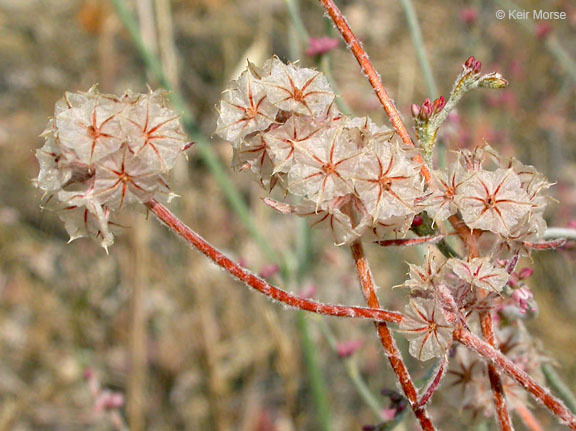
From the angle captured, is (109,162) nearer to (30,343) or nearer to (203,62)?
(30,343)

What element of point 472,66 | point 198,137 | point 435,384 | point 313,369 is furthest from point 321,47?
point 435,384

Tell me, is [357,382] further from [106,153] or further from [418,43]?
[106,153]

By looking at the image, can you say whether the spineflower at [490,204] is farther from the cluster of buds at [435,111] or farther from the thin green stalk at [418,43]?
the thin green stalk at [418,43]

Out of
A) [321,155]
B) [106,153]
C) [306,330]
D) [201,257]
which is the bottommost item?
[321,155]

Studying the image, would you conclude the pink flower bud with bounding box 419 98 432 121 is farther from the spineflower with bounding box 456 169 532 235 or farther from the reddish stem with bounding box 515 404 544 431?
the reddish stem with bounding box 515 404 544 431

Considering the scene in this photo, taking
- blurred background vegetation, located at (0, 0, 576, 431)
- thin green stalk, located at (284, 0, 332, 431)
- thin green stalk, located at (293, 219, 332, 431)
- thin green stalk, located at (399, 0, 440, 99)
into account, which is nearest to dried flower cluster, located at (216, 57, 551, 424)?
thin green stalk, located at (399, 0, 440, 99)

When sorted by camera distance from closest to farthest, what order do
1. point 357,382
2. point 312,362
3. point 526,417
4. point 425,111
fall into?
point 425,111, point 526,417, point 357,382, point 312,362

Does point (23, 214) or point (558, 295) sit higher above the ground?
point (23, 214)

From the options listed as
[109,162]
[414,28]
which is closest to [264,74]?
[109,162]
